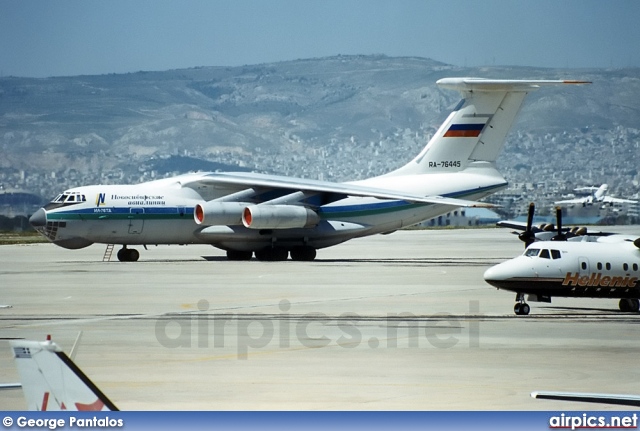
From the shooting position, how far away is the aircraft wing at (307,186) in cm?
4175

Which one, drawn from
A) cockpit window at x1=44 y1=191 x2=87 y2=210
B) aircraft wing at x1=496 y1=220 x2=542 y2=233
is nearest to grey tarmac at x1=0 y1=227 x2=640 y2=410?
aircraft wing at x1=496 y1=220 x2=542 y2=233

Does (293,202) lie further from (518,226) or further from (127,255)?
(518,226)

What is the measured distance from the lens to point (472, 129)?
4700cm

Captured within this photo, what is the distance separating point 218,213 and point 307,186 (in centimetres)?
366

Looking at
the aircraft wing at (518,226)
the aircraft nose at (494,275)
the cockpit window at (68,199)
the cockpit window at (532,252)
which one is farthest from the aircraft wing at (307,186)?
the aircraft nose at (494,275)

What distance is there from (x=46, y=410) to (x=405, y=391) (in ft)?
25.2

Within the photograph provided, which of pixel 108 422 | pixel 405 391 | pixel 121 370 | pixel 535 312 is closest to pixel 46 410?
pixel 108 422

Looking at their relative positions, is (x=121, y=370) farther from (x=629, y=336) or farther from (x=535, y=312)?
(x=535, y=312)

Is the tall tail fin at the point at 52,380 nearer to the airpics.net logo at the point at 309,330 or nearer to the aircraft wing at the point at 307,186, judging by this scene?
the airpics.net logo at the point at 309,330

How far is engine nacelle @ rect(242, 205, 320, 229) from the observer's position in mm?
42094

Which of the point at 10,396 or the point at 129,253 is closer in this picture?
the point at 10,396

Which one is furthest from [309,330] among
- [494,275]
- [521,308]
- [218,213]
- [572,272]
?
[218,213]

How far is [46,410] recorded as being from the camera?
25.9 ft

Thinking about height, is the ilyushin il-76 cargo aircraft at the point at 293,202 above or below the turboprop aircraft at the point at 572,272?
above
